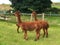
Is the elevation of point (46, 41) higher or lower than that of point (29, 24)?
lower

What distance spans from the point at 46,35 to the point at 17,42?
7.90ft

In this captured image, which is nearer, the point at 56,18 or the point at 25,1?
the point at 56,18

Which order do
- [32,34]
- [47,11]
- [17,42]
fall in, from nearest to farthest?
[17,42] → [32,34] → [47,11]

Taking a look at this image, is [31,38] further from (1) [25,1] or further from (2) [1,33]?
(1) [25,1]

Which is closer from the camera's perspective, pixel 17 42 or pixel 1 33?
pixel 17 42

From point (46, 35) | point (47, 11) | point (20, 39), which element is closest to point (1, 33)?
point (20, 39)

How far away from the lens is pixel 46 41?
13.8 meters

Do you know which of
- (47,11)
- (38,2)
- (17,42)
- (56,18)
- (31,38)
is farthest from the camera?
(47,11)

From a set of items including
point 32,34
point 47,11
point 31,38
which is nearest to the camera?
point 31,38

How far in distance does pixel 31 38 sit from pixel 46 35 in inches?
45.0

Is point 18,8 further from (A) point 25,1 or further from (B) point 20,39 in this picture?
(B) point 20,39

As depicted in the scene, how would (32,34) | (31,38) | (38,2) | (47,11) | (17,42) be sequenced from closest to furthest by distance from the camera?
1. (17,42)
2. (31,38)
3. (32,34)
4. (38,2)
5. (47,11)

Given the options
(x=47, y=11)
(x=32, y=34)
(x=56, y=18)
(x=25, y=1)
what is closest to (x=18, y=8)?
(x=25, y=1)

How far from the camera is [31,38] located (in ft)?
47.1
